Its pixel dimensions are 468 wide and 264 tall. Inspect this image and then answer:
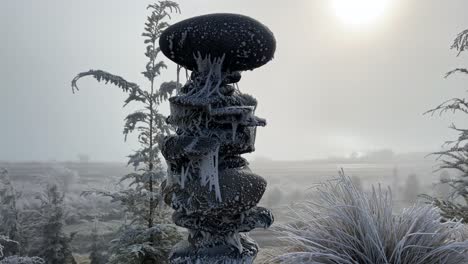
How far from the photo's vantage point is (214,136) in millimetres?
2252

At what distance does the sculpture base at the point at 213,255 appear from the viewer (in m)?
2.32

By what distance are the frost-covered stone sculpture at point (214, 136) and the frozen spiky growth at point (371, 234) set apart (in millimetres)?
502

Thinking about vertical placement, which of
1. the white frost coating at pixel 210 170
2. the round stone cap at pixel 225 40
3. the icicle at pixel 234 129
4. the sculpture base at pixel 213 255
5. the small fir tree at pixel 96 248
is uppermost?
the round stone cap at pixel 225 40

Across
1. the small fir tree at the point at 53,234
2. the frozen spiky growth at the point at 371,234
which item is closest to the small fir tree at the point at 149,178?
the frozen spiky growth at the point at 371,234

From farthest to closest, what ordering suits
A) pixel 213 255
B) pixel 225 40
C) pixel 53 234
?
pixel 53 234
pixel 213 255
pixel 225 40

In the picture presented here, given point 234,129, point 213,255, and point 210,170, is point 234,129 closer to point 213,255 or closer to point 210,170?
point 210,170

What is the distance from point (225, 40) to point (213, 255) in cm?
123

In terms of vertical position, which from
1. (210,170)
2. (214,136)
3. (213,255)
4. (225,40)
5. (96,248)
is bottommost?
(96,248)

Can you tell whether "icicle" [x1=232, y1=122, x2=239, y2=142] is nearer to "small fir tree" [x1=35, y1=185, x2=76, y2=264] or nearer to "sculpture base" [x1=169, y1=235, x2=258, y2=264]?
"sculpture base" [x1=169, y1=235, x2=258, y2=264]

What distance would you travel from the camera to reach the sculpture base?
232cm

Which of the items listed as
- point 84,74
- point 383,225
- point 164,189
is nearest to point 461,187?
point 383,225

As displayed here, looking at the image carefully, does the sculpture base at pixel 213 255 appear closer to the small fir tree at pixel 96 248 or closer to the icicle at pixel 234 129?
the icicle at pixel 234 129

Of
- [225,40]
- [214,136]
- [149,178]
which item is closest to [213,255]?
[214,136]

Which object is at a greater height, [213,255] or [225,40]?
[225,40]
